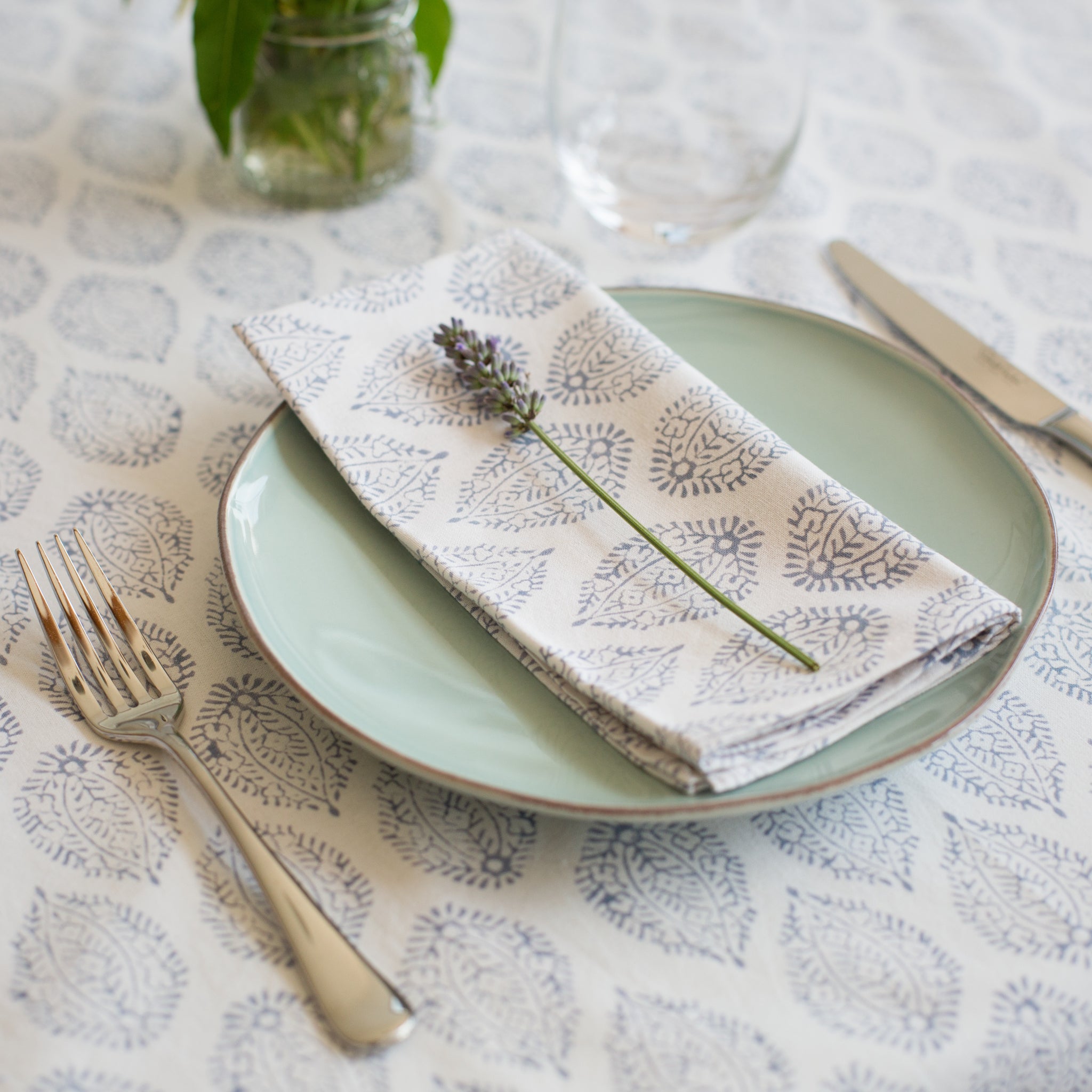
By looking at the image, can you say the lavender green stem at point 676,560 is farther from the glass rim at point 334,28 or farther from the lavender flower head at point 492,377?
the glass rim at point 334,28

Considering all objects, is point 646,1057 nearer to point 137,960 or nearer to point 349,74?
point 137,960

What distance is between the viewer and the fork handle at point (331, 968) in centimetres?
44

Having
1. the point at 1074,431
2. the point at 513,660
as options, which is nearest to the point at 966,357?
the point at 1074,431

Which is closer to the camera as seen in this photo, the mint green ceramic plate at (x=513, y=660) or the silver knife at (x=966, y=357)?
the mint green ceramic plate at (x=513, y=660)

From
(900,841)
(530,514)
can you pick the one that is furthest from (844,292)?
(900,841)

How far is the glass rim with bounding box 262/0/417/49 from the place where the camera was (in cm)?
88

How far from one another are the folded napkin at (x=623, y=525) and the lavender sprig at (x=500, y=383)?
0.5 inches

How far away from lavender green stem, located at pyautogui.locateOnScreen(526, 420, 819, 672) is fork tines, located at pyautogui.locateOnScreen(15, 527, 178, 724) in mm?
270

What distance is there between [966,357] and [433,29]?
577 mm

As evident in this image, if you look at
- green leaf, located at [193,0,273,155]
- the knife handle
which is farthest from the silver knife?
green leaf, located at [193,0,273,155]

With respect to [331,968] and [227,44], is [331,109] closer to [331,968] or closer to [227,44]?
[227,44]

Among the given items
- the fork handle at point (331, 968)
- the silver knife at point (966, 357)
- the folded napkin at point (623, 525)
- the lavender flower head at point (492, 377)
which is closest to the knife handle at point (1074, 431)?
the silver knife at point (966, 357)

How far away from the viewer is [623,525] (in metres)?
0.62

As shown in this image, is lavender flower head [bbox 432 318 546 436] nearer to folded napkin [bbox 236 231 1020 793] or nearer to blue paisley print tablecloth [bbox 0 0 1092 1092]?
folded napkin [bbox 236 231 1020 793]
